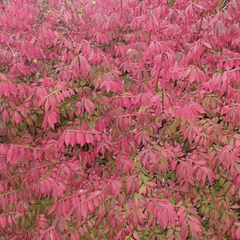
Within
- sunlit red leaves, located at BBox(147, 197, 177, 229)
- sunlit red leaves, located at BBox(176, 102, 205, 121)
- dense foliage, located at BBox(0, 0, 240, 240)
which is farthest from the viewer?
dense foliage, located at BBox(0, 0, 240, 240)

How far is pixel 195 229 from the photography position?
7.39ft

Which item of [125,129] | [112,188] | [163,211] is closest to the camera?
[163,211]

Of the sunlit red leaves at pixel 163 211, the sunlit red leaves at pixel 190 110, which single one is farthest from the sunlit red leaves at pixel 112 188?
the sunlit red leaves at pixel 190 110

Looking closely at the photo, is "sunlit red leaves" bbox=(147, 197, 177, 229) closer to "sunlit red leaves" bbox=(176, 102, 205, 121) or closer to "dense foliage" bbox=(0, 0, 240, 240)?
"dense foliage" bbox=(0, 0, 240, 240)

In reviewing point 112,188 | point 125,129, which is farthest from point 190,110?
point 112,188

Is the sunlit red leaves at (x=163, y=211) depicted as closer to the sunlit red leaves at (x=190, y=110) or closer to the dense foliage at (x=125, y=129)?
the dense foliage at (x=125, y=129)

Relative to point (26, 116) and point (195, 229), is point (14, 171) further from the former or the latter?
point (195, 229)

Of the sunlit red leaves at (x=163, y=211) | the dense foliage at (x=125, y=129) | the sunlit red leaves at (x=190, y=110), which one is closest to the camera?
the sunlit red leaves at (x=163, y=211)

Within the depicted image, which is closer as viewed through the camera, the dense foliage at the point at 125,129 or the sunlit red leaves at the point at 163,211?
the sunlit red leaves at the point at 163,211

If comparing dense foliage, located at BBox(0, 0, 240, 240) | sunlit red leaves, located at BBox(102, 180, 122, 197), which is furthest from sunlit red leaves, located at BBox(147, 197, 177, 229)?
sunlit red leaves, located at BBox(102, 180, 122, 197)

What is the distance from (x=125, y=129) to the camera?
8.63 feet

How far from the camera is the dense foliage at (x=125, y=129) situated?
2396mm

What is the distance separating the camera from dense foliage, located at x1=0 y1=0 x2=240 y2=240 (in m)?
2.40

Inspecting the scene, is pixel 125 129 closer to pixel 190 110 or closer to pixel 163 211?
pixel 190 110
